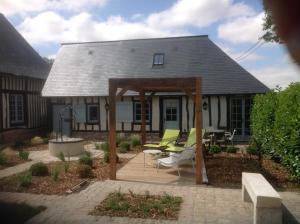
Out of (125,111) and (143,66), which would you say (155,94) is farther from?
(143,66)

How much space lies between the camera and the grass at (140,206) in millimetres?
5359

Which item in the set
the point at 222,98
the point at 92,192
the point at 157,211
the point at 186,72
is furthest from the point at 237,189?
the point at 186,72

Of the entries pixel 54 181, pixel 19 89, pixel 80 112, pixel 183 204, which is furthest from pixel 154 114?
pixel 183 204

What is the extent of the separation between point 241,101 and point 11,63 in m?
11.5

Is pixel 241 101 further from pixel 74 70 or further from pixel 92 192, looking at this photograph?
pixel 92 192

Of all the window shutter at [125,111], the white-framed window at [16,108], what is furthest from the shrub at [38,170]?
the window shutter at [125,111]

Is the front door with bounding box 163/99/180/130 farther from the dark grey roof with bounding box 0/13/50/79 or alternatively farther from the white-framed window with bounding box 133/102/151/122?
the dark grey roof with bounding box 0/13/50/79

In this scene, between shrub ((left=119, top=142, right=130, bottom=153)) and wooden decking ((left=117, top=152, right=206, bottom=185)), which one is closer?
wooden decking ((left=117, top=152, right=206, bottom=185))

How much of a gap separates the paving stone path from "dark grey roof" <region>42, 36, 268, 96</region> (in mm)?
9519

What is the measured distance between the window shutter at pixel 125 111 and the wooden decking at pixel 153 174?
7.00 metres

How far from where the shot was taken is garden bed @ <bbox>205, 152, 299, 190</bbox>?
742cm

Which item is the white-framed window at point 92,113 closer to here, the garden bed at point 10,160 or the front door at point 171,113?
the front door at point 171,113

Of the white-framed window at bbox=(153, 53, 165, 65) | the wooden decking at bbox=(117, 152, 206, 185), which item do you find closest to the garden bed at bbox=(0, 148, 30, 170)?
the wooden decking at bbox=(117, 152, 206, 185)

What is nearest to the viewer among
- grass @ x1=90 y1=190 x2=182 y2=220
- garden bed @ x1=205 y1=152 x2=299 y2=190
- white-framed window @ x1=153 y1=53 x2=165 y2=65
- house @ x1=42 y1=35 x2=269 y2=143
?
grass @ x1=90 y1=190 x2=182 y2=220
